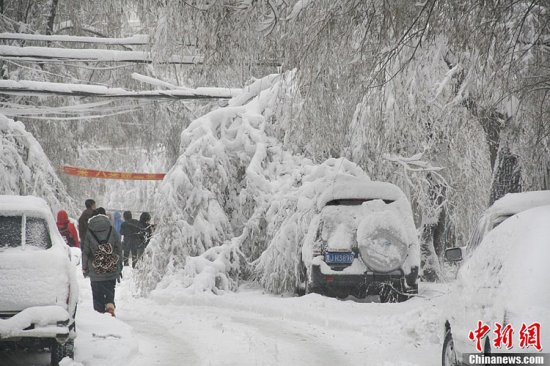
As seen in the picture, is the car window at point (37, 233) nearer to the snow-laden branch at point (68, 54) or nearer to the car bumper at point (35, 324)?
the car bumper at point (35, 324)

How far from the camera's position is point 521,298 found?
6.12 m

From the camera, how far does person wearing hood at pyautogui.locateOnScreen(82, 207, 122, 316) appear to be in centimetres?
1433

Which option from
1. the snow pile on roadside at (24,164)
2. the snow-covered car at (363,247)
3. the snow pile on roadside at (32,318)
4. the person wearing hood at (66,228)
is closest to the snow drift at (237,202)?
the snow-covered car at (363,247)

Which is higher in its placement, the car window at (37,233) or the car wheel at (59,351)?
the car window at (37,233)

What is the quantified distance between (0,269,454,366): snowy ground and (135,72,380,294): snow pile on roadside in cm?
73

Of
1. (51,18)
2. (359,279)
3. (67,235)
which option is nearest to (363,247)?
(359,279)

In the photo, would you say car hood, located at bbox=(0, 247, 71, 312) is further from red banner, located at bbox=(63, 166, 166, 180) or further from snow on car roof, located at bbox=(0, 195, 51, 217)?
red banner, located at bbox=(63, 166, 166, 180)

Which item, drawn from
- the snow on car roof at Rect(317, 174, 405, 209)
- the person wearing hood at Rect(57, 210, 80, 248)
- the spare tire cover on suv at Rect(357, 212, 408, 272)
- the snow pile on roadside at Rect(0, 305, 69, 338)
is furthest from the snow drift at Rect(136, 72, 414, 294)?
the snow pile on roadside at Rect(0, 305, 69, 338)

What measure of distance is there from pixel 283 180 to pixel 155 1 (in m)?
8.66

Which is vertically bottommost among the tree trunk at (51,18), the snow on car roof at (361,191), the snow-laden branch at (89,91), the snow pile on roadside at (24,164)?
the snow on car roof at (361,191)

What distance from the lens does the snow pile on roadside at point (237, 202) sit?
18422 millimetres

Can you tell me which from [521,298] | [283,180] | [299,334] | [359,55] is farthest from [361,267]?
[521,298]

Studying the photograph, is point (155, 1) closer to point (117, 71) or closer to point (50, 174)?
point (50, 174)

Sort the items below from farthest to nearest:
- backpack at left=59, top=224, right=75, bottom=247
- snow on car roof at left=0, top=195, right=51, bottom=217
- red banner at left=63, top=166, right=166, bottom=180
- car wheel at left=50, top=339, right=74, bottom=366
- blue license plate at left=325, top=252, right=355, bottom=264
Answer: red banner at left=63, top=166, right=166, bottom=180 → backpack at left=59, top=224, right=75, bottom=247 → blue license plate at left=325, top=252, right=355, bottom=264 → snow on car roof at left=0, top=195, right=51, bottom=217 → car wheel at left=50, top=339, right=74, bottom=366
